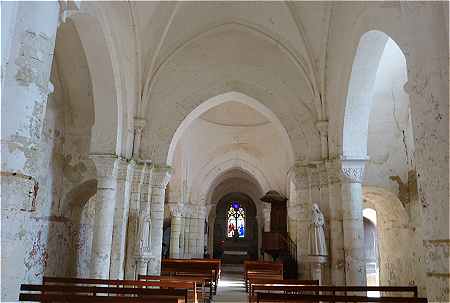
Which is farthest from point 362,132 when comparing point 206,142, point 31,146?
point 206,142

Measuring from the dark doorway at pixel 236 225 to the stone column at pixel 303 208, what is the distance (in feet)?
67.6

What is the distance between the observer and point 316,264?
8.91 meters

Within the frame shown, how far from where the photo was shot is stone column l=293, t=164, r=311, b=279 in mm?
9940

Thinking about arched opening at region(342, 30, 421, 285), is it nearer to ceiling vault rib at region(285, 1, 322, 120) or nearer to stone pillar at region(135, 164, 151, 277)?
ceiling vault rib at region(285, 1, 322, 120)

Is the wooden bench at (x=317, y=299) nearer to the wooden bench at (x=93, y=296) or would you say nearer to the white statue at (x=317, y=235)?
the wooden bench at (x=93, y=296)

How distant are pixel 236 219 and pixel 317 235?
75.3 feet

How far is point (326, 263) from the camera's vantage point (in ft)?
29.7

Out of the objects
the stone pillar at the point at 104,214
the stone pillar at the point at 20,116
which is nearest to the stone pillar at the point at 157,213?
the stone pillar at the point at 104,214

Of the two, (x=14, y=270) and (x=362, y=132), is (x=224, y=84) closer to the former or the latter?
(x=362, y=132)

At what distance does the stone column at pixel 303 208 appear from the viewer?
994 cm

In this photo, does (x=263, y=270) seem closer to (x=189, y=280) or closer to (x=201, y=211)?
(x=189, y=280)

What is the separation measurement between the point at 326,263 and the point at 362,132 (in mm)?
3157

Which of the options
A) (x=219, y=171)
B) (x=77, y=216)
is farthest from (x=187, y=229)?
(x=77, y=216)

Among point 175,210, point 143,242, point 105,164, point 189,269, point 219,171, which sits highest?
point 219,171
